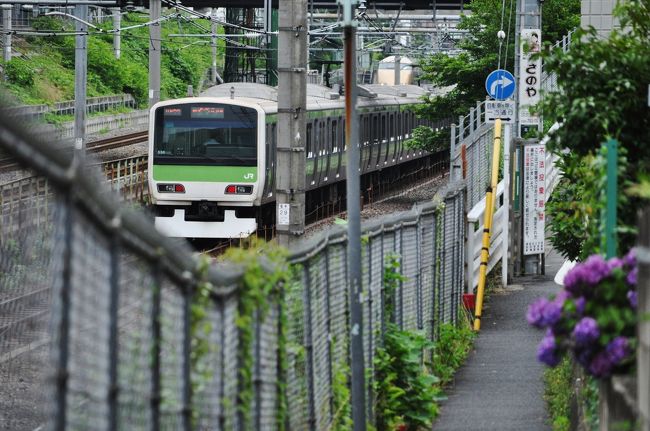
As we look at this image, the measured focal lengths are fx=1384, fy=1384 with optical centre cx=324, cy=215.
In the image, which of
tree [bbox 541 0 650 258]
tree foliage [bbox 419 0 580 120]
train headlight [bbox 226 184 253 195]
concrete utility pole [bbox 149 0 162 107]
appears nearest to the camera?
tree [bbox 541 0 650 258]

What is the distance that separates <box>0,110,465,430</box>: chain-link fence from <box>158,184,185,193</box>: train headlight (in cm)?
1446

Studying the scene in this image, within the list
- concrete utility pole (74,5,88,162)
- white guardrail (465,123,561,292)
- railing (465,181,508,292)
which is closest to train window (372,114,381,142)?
concrete utility pole (74,5,88,162)

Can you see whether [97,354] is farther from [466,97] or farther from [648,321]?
Answer: [466,97]

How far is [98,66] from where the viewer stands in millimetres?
55531

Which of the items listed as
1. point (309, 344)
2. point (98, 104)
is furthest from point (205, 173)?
point (98, 104)

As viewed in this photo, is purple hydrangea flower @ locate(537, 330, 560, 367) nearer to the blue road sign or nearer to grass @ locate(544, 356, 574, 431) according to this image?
grass @ locate(544, 356, 574, 431)

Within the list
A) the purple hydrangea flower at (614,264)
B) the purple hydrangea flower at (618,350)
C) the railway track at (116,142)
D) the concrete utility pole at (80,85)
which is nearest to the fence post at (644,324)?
the purple hydrangea flower at (618,350)

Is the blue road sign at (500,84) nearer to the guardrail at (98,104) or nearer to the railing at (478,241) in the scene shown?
the railing at (478,241)

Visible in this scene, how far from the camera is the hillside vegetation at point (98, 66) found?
47031 mm

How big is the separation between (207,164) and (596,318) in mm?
19050

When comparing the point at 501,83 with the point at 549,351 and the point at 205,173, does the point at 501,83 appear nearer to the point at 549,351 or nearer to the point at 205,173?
the point at 205,173

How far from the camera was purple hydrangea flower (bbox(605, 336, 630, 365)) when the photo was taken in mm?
6000

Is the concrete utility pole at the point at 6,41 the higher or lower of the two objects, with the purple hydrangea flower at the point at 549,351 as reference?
higher

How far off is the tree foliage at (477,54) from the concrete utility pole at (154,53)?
7.00 metres
